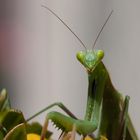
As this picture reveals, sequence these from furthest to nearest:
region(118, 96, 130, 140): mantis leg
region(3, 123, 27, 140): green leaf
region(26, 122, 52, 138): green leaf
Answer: region(118, 96, 130, 140): mantis leg < region(26, 122, 52, 138): green leaf < region(3, 123, 27, 140): green leaf

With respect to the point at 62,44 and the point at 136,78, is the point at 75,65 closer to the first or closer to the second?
the point at 62,44

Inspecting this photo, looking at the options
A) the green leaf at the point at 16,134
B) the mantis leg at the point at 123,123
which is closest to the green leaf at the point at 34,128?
the green leaf at the point at 16,134

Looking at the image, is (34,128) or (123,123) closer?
(34,128)

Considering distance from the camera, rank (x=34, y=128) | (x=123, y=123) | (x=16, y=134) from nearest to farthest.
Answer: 1. (x=16, y=134)
2. (x=34, y=128)
3. (x=123, y=123)

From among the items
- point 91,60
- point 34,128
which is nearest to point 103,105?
point 91,60

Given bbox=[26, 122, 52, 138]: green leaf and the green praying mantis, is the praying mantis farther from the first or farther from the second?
bbox=[26, 122, 52, 138]: green leaf

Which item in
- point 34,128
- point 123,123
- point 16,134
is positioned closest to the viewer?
point 16,134

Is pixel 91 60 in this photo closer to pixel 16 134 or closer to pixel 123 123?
pixel 123 123

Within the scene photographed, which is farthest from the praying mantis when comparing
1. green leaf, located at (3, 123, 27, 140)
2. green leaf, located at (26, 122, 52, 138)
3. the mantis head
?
green leaf, located at (3, 123, 27, 140)

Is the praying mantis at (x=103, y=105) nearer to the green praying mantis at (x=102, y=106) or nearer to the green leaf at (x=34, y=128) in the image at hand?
the green praying mantis at (x=102, y=106)

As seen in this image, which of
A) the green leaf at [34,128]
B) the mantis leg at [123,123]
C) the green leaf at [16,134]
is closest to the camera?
the green leaf at [16,134]

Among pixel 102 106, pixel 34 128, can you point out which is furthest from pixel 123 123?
pixel 34 128

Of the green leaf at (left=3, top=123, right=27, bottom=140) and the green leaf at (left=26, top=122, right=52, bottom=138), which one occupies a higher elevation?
the green leaf at (left=3, top=123, right=27, bottom=140)

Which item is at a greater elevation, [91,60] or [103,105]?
[91,60]
